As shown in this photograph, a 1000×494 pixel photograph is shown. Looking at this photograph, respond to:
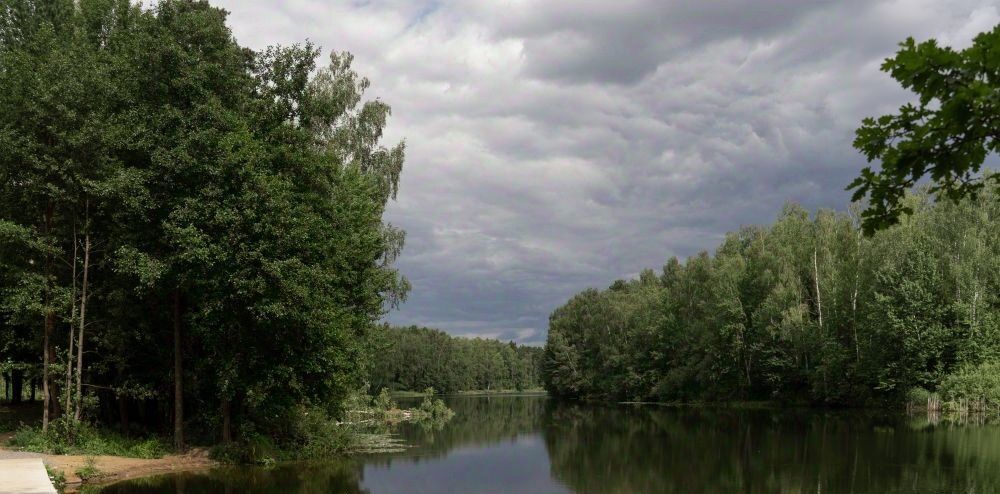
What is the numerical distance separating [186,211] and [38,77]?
6010 millimetres

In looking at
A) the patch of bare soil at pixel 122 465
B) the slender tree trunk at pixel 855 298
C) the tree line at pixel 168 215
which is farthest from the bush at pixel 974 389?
the patch of bare soil at pixel 122 465

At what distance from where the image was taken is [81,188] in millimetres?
23500

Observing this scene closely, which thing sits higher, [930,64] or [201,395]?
[930,64]

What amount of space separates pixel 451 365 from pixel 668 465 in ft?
409

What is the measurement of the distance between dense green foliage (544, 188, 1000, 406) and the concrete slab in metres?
50.0

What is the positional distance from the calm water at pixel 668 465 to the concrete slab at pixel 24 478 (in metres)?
2.16

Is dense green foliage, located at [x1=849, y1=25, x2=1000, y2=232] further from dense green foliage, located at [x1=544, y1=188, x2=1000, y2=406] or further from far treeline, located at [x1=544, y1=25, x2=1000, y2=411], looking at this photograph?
dense green foliage, located at [x1=544, y1=188, x2=1000, y2=406]

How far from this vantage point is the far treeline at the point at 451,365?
140m

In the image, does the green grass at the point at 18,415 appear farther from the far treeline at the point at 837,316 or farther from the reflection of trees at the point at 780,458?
the far treeline at the point at 837,316

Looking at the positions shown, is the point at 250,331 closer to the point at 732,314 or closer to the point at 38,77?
the point at 38,77

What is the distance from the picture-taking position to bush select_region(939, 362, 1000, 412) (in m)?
47.0

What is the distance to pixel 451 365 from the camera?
14888 centimetres

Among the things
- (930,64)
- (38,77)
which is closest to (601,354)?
(38,77)

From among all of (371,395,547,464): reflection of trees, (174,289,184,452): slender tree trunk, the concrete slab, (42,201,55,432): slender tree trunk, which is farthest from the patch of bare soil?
(371,395,547,464): reflection of trees
